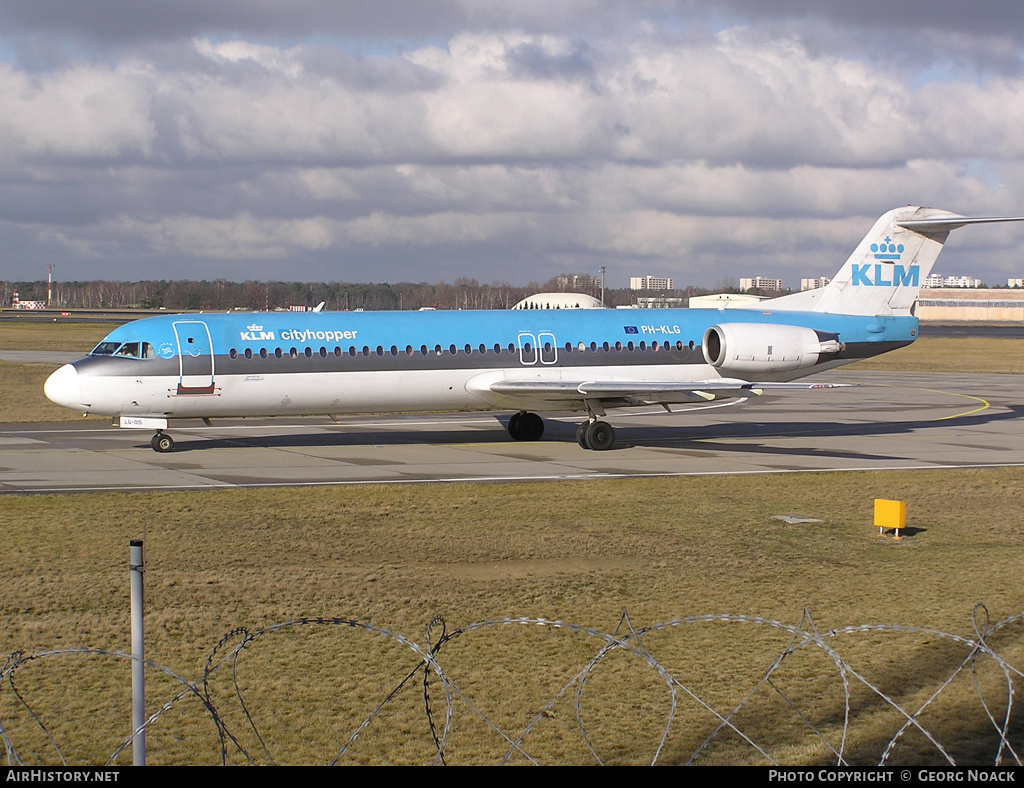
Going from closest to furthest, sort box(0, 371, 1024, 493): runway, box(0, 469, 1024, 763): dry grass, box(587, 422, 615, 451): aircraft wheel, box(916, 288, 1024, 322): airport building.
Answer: box(0, 469, 1024, 763): dry grass
box(0, 371, 1024, 493): runway
box(587, 422, 615, 451): aircraft wheel
box(916, 288, 1024, 322): airport building

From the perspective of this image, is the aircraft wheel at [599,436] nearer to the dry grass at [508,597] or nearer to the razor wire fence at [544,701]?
the dry grass at [508,597]

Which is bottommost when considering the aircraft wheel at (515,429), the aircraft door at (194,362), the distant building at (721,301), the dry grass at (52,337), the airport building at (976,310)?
the aircraft wheel at (515,429)

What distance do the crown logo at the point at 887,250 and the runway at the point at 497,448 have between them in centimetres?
556

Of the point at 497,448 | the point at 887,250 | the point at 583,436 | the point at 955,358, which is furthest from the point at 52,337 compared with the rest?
the point at 887,250

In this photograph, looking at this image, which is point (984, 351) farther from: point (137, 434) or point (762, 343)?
point (137, 434)

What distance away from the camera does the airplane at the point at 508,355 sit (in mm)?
27375

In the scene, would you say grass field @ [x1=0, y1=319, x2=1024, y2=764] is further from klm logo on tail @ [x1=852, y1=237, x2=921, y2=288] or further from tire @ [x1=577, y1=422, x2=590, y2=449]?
klm logo on tail @ [x1=852, y1=237, x2=921, y2=288]

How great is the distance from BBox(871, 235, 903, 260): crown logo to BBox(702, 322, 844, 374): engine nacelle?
12.4ft

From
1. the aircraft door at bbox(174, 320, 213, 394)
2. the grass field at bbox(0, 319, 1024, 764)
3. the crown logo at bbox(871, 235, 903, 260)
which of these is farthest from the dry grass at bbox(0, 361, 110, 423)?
the crown logo at bbox(871, 235, 903, 260)

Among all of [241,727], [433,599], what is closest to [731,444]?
[433,599]

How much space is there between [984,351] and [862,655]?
255 feet

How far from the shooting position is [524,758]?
927cm

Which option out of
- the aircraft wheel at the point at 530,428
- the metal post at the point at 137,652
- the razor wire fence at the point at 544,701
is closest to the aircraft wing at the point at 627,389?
the aircraft wheel at the point at 530,428

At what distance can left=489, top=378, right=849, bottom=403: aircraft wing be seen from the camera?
29109mm
